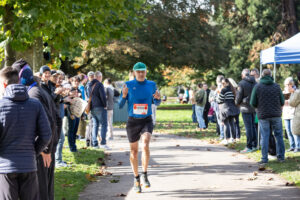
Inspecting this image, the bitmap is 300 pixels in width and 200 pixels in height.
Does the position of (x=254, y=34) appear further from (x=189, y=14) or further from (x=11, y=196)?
(x=11, y=196)

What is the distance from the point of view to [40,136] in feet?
14.5

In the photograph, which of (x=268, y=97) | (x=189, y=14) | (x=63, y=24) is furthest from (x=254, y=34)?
(x=63, y=24)

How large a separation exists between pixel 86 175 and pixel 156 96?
2.27 m

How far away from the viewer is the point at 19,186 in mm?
4246

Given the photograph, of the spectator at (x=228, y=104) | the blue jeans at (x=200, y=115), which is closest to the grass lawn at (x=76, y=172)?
the spectator at (x=228, y=104)

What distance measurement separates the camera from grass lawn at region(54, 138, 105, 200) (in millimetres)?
7391

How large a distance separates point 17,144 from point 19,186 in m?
0.41

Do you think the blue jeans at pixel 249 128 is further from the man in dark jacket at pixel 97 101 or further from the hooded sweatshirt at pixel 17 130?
the hooded sweatshirt at pixel 17 130

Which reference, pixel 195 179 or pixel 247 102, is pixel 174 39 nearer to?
pixel 247 102

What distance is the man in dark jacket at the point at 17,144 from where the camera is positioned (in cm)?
414

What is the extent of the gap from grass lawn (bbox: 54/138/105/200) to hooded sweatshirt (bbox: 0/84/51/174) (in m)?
2.85

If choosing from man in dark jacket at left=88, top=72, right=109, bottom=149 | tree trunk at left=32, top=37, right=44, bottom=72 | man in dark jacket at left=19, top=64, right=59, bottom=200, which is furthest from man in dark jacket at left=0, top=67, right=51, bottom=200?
man in dark jacket at left=88, top=72, right=109, bottom=149

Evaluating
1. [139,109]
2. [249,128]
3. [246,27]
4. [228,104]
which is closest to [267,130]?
[249,128]

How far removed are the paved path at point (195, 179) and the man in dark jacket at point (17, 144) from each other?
9.28 ft
